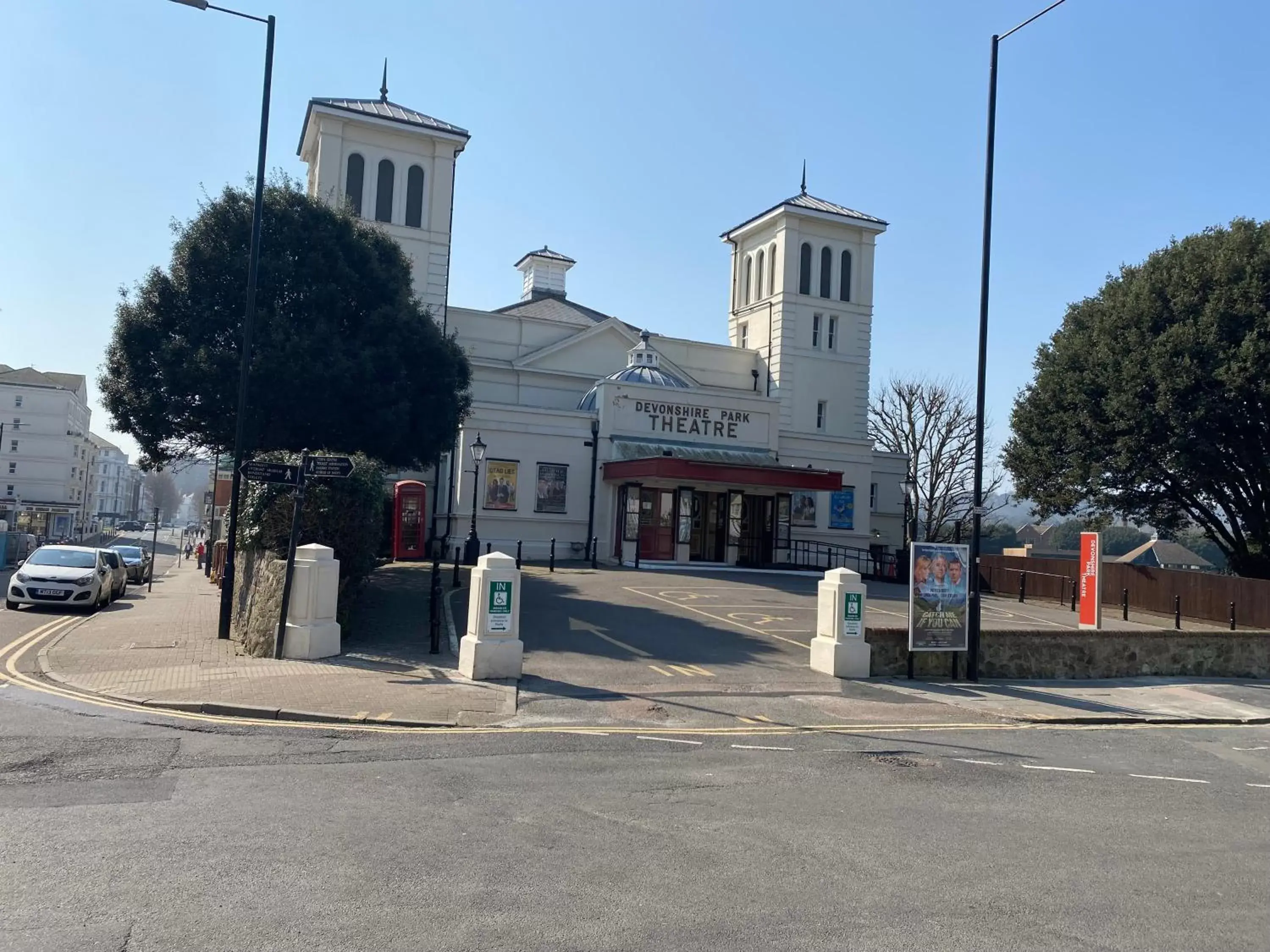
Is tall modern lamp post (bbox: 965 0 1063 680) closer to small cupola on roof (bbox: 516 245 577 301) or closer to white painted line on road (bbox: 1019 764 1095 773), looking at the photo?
white painted line on road (bbox: 1019 764 1095 773)

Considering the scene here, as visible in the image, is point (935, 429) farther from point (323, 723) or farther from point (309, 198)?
point (323, 723)

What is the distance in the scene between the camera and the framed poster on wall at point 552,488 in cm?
3434

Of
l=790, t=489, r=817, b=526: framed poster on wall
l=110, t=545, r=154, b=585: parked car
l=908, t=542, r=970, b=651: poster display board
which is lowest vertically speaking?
l=110, t=545, r=154, b=585: parked car

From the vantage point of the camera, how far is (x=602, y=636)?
1700cm

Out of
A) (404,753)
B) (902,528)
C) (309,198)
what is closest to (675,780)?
(404,753)

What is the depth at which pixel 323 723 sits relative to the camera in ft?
32.9

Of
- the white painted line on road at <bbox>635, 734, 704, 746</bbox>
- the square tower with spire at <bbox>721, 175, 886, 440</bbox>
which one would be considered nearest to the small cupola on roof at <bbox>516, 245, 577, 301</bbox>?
the square tower with spire at <bbox>721, 175, 886, 440</bbox>

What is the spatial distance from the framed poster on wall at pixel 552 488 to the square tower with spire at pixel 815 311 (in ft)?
50.1

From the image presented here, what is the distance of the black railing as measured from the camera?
3506 cm

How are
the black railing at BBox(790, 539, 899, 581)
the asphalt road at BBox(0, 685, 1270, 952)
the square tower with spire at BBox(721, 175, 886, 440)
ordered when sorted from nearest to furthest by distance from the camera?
the asphalt road at BBox(0, 685, 1270, 952) < the black railing at BBox(790, 539, 899, 581) < the square tower with spire at BBox(721, 175, 886, 440)

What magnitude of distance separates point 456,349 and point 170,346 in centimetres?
706

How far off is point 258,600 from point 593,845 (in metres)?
10.7

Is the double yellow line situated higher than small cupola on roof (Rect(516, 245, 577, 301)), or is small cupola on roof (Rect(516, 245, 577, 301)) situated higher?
small cupola on roof (Rect(516, 245, 577, 301))

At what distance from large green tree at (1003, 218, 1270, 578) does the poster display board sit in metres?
16.0
